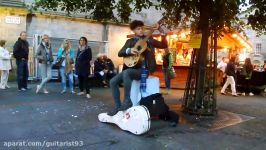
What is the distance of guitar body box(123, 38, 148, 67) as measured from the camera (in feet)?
21.5

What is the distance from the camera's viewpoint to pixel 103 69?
14383mm

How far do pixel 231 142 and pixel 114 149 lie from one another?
208cm

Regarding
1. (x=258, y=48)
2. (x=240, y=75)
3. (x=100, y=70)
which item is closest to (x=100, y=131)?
(x=100, y=70)

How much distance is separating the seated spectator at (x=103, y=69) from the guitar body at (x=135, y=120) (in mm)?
7841

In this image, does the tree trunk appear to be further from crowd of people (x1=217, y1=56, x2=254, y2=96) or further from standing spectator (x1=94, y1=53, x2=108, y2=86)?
standing spectator (x1=94, y1=53, x2=108, y2=86)

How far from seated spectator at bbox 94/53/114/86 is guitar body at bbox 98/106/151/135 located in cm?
784

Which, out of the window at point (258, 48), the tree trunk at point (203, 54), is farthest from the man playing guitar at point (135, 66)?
the window at point (258, 48)

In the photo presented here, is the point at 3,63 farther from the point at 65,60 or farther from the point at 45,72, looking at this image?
the point at 65,60

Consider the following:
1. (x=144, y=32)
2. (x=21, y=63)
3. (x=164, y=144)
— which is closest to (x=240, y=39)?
(x=21, y=63)

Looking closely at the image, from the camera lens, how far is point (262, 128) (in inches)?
285

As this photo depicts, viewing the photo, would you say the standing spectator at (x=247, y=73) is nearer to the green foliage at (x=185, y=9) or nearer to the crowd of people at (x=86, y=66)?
the crowd of people at (x=86, y=66)

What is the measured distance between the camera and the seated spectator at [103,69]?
1416 cm

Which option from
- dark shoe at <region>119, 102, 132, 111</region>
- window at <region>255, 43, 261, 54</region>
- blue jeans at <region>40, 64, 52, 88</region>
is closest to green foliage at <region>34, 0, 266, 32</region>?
blue jeans at <region>40, 64, 52, 88</region>

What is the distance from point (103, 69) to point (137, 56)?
26.0ft
